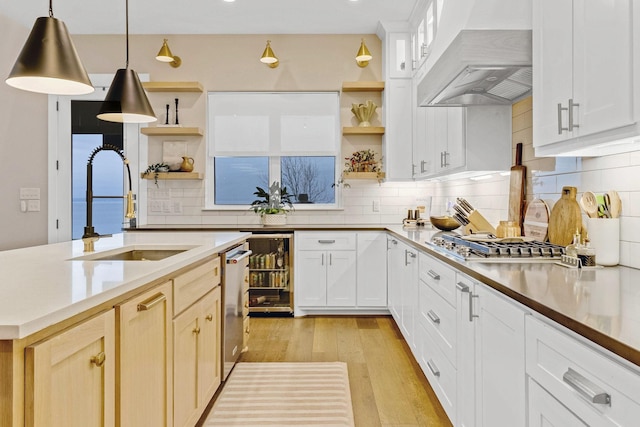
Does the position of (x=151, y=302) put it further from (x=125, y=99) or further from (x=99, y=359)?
(x=125, y=99)

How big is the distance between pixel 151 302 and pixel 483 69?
180cm

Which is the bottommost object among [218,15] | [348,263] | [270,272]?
[270,272]

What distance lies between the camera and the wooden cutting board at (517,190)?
109 inches

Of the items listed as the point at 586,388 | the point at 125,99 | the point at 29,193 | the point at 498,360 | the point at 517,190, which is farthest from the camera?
the point at 29,193

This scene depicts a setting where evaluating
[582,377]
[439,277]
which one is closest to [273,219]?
[439,277]

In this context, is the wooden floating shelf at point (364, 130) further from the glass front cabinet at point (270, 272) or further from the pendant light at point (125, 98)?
the pendant light at point (125, 98)

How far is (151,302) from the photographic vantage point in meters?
1.59

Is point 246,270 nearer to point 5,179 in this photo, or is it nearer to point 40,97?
point 5,179

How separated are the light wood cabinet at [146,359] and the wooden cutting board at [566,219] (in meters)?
1.80

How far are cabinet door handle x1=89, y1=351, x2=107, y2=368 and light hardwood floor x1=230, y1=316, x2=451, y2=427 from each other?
150 centimetres

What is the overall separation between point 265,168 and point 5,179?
2.52 meters

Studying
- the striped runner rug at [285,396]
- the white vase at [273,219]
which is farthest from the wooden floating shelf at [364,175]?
the striped runner rug at [285,396]

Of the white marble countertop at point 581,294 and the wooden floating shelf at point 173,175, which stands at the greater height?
the wooden floating shelf at point 173,175

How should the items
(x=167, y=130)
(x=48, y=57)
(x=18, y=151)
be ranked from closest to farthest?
1. (x=48, y=57)
2. (x=18, y=151)
3. (x=167, y=130)
